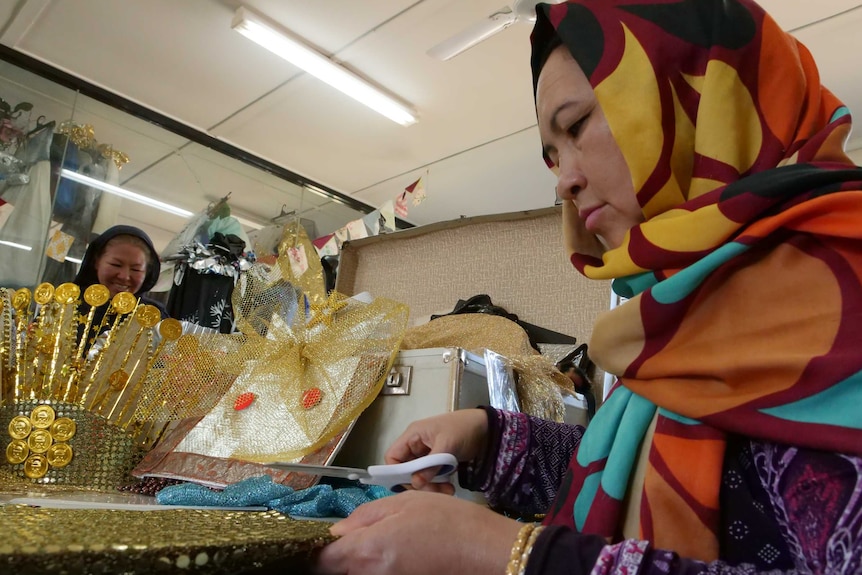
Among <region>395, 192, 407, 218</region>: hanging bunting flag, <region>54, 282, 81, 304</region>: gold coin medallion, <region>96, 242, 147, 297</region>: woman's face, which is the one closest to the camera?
<region>54, 282, 81, 304</region>: gold coin medallion

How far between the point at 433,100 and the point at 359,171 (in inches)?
40.4

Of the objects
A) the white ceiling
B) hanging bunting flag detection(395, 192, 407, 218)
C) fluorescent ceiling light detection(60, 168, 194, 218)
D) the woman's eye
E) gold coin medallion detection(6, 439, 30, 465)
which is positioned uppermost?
the white ceiling

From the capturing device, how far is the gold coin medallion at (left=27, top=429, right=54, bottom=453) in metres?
0.83

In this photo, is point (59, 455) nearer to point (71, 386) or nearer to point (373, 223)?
point (71, 386)

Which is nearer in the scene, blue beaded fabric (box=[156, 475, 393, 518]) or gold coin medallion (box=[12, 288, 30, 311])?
blue beaded fabric (box=[156, 475, 393, 518])

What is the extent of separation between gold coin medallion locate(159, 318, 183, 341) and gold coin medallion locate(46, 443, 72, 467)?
8.1 inches

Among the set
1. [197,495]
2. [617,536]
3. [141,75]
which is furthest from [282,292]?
[141,75]

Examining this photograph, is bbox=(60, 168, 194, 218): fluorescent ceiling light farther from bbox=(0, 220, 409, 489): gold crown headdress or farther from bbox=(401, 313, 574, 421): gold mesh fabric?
bbox=(401, 313, 574, 421): gold mesh fabric

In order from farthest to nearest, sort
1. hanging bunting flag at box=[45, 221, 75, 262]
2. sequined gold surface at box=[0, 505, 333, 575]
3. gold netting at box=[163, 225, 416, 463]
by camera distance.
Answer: hanging bunting flag at box=[45, 221, 75, 262] → gold netting at box=[163, 225, 416, 463] → sequined gold surface at box=[0, 505, 333, 575]

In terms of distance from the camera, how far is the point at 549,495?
26.7 inches

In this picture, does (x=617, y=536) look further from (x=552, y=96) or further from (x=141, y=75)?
(x=141, y=75)

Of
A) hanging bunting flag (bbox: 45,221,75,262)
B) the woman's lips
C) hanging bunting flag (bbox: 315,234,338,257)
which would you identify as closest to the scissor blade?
the woman's lips

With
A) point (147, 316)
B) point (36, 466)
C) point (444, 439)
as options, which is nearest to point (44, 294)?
point (147, 316)

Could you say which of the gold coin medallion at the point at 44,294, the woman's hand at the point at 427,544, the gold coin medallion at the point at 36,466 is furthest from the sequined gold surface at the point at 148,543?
the gold coin medallion at the point at 44,294
